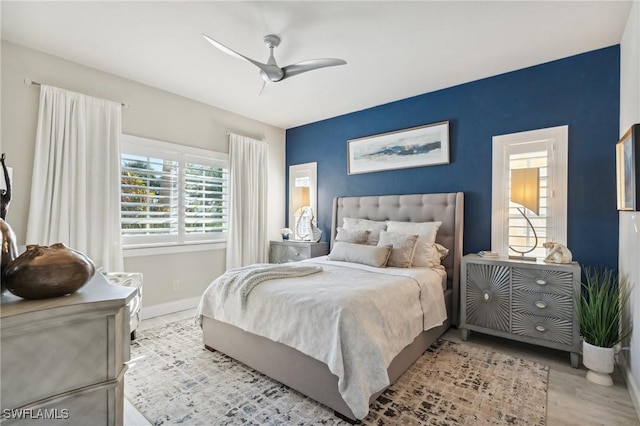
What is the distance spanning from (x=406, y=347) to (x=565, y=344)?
1409 mm

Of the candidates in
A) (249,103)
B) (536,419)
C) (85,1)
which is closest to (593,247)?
(536,419)

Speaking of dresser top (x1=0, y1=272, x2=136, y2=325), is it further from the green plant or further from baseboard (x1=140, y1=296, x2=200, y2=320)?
baseboard (x1=140, y1=296, x2=200, y2=320)

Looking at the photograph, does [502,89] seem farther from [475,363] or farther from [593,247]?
[475,363]

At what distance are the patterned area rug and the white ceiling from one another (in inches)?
111

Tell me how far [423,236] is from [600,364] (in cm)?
172

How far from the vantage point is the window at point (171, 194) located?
3571mm

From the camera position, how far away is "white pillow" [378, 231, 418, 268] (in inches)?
125

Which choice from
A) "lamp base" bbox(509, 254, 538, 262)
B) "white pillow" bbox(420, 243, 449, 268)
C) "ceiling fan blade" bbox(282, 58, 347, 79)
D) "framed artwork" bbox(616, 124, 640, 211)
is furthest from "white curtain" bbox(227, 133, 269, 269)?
"framed artwork" bbox(616, 124, 640, 211)

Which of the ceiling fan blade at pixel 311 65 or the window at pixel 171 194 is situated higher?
the ceiling fan blade at pixel 311 65

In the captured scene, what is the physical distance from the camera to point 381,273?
9.32ft

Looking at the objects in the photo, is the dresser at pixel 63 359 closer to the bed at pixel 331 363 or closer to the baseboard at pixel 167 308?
the bed at pixel 331 363

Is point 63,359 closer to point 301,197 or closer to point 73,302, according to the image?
point 73,302

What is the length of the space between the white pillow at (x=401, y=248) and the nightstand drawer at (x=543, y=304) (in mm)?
990

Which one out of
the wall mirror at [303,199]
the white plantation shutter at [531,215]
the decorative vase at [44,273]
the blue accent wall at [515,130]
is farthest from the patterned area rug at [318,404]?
the wall mirror at [303,199]
